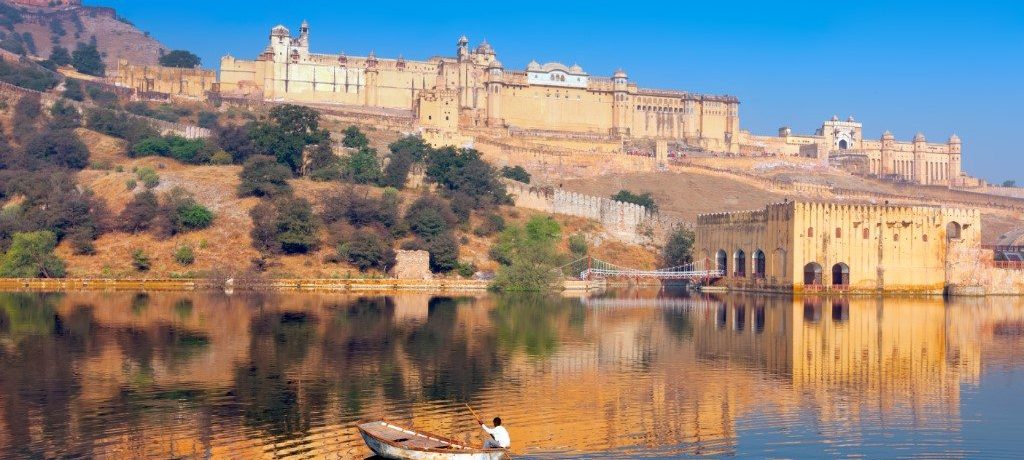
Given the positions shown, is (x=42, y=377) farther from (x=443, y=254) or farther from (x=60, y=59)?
(x=60, y=59)

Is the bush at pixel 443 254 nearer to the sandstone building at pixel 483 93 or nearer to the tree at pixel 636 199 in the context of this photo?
the tree at pixel 636 199

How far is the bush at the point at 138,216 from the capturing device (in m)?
48.9

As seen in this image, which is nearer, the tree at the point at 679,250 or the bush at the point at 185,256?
the bush at the point at 185,256

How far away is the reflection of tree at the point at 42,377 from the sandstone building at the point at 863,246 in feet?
83.9

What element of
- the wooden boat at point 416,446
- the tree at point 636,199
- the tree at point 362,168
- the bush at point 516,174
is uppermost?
the bush at point 516,174

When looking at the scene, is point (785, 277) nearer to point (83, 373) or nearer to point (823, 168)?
point (83, 373)

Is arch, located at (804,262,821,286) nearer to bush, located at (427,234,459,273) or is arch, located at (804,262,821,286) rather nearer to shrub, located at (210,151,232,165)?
bush, located at (427,234,459,273)

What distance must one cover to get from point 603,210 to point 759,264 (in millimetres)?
14587

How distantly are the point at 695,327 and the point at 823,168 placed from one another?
65380mm

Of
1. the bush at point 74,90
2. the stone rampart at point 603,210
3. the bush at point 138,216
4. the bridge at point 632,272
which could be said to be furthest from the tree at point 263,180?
the bush at point 74,90

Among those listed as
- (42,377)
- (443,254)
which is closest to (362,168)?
(443,254)

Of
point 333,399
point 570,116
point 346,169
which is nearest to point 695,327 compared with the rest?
point 333,399

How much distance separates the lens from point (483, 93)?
86938 millimetres

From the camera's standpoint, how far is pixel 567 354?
24.3 metres
